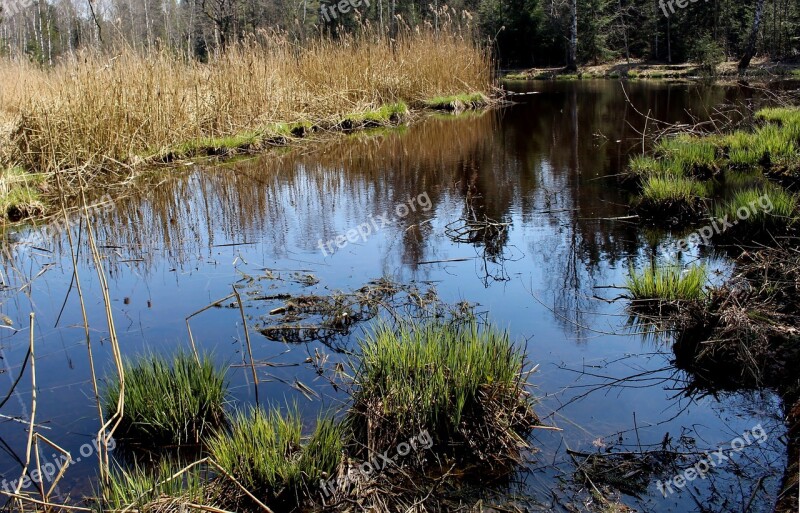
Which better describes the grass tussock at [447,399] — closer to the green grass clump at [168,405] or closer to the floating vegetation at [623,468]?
the floating vegetation at [623,468]

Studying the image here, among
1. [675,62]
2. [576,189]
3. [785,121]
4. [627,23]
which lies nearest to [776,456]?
[576,189]

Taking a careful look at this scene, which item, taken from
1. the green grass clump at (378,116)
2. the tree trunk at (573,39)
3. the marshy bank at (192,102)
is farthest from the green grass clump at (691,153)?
the tree trunk at (573,39)

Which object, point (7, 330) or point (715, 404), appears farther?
point (7, 330)

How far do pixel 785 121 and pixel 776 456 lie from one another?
6.93 metres

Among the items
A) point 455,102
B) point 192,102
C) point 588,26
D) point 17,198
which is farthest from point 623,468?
point 588,26

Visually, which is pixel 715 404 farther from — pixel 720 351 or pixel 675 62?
pixel 675 62

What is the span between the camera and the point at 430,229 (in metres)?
6.70

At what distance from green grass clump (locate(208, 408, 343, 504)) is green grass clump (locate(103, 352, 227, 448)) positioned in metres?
0.43

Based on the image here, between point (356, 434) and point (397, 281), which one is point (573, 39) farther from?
point (356, 434)

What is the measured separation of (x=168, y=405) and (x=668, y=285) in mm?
3132

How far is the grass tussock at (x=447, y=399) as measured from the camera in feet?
10.1

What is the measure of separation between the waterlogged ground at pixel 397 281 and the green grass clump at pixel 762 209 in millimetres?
574

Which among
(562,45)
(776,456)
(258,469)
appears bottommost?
(776,456)

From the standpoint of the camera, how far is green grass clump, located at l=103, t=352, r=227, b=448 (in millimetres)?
3189
